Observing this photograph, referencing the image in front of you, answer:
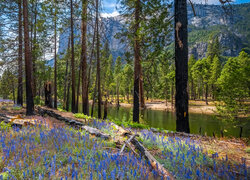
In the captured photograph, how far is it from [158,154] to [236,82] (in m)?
18.0

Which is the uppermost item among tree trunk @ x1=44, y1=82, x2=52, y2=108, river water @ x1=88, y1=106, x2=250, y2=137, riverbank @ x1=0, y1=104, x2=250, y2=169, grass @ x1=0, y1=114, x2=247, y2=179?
tree trunk @ x1=44, y1=82, x2=52, y2=108

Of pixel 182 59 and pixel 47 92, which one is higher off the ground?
pixel 182 59

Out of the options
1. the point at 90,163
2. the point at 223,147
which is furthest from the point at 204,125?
the point at 90,163

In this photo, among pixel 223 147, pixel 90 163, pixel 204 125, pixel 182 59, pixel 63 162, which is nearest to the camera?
pixel 90 163

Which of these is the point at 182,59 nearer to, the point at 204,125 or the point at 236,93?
the point at 236,93

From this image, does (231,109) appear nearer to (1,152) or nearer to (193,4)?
(193,4)

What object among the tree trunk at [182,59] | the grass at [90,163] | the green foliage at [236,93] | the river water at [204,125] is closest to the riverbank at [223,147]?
the grass at [90,163]

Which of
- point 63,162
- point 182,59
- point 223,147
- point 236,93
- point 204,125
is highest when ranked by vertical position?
point 182,59

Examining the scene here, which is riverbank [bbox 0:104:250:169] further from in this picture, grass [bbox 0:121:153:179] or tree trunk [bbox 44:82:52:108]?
tree trunk [bbox 44:82:52:108]

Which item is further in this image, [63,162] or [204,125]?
[204,125]

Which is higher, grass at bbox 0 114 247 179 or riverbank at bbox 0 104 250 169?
grass at bbox 0 114 247 179

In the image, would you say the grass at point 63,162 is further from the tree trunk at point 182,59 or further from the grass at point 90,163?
the tree trunk at point 182,59

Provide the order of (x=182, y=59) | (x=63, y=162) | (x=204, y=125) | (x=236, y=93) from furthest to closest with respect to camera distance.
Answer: (x=204, y=125), (x=236, y=93), (x=182, y=59), (x=63, y=162)

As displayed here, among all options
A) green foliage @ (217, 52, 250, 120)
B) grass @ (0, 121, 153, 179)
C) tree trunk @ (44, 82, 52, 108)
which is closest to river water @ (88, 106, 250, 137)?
green foliage @ (217, 52, 250, 120)
